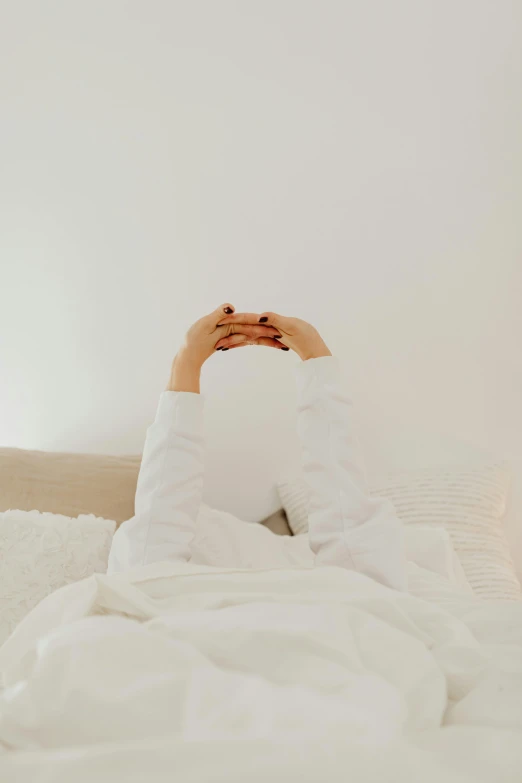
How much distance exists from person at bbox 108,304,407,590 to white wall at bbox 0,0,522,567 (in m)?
0.75

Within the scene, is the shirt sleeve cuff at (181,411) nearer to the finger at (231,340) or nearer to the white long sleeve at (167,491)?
the white long sleeve at (167,491)

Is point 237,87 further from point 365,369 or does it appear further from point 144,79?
point 365,369

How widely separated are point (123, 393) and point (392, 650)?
167cm

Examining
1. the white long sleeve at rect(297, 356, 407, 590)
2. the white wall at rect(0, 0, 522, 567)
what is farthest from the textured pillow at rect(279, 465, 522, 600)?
the white long sleeve at rect(297, 356, 407, 590)

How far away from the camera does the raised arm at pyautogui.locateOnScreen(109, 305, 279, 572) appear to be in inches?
52.8

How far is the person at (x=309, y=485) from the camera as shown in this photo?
4.36 feet

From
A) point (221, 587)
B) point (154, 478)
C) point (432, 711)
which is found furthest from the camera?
point (154, 478)

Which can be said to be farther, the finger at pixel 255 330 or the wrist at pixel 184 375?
the finger at pixel 255 330

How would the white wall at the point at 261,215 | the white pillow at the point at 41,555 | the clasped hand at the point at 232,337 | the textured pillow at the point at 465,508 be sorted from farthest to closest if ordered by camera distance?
1. the white wall at the point at 261,215
2. the textured pillow at the point at 465,508
3. the clasped hand at the point at 232,337
4. the white pillow at the point at 41,555

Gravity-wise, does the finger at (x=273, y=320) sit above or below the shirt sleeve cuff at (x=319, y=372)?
above

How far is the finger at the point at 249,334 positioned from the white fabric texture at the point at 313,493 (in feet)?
0.51

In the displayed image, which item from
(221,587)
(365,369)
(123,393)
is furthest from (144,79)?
(221,587)

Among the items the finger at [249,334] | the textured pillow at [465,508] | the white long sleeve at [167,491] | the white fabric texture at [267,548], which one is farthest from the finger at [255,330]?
the textured pillow at [465,508]

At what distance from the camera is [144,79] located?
232 cm
